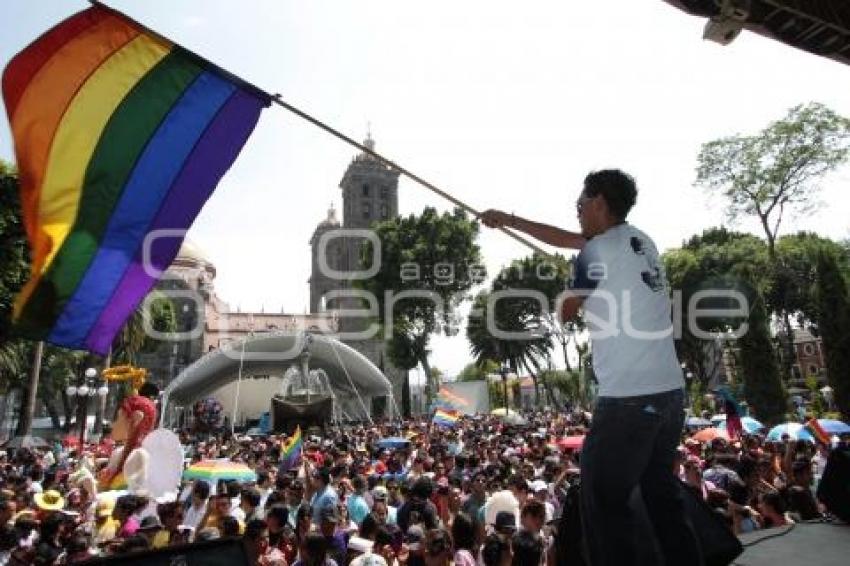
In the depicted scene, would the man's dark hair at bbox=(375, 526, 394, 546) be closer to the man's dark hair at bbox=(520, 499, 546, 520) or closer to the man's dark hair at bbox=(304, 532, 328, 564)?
the man's dark hair at bbox=(304, 532, 328, 564)

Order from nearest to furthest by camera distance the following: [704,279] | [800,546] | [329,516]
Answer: [800,546] → [329,516] → [704,279]

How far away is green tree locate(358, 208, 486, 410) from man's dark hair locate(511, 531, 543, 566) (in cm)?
4385

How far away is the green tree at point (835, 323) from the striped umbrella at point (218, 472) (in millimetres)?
25020

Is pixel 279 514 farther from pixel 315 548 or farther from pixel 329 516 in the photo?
pixel 315 548

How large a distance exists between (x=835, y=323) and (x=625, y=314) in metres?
29.3

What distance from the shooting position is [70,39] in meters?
4.78

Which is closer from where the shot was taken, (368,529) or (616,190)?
(616,190)

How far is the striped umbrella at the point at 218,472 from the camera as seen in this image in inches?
392

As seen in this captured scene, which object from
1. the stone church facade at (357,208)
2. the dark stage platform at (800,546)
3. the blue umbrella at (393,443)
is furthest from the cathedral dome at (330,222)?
the dark stage platform at (800,546)

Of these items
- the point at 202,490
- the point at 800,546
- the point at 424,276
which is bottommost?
the point at 202,490

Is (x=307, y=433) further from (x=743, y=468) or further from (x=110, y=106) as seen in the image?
(x=110, y=106)

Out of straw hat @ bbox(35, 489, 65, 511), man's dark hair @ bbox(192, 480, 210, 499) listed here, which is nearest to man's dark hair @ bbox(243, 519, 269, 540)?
man's dark hair @ bbox(192, 480, 210, 499)

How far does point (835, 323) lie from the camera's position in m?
26.8

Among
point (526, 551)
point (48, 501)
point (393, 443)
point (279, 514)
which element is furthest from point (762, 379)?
point (48, 501)
